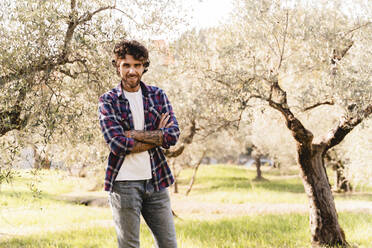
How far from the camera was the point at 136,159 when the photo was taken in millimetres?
3850

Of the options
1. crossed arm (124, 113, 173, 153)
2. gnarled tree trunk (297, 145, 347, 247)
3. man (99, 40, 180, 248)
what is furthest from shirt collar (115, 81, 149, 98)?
gnarled tree trunk (297, 145, 347, 247)

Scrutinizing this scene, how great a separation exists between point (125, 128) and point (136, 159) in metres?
0.40

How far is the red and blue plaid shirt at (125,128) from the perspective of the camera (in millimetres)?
3707

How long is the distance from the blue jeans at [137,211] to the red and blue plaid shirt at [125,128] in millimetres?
112

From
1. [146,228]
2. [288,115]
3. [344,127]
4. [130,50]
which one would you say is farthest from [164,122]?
[146,228]

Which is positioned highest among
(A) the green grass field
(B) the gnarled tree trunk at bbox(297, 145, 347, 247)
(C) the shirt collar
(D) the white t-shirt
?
(C) the shirt collar

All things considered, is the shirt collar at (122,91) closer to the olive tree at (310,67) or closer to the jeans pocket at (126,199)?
the jeans pocket at (126,199)

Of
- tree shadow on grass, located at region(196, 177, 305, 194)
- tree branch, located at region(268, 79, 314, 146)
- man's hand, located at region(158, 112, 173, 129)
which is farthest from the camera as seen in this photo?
tree shadow on grass, located at region(196, 177, 305, 194)

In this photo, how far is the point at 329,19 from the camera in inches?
349

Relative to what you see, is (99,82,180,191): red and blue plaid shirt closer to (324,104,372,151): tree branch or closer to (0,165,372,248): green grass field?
(0,165,372,248): green grass field

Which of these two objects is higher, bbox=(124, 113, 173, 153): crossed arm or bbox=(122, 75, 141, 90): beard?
bbox=(122, 75, 141, 90): beard

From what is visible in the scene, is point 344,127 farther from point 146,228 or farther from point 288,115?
point 146,228

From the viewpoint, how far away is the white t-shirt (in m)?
3.70

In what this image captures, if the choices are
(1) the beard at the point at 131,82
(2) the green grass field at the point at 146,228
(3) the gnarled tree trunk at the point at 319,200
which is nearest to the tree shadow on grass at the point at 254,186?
(2) the green grass field at the point at 146,228
